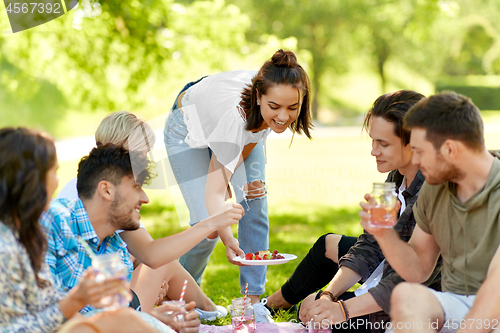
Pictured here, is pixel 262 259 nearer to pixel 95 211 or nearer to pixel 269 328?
pixel 269 328

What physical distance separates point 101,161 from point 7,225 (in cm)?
66

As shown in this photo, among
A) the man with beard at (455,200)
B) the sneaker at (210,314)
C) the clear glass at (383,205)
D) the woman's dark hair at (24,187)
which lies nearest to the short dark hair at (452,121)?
the man with beard at (455,200)

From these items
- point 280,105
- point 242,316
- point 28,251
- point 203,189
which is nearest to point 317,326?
point 242,316

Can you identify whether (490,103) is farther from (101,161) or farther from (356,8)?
(101,161)

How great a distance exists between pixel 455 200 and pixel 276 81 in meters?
1.51

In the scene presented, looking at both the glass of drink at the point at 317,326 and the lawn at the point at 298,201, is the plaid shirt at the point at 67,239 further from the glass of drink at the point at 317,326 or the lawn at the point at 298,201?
the lawn at the point at 298,201

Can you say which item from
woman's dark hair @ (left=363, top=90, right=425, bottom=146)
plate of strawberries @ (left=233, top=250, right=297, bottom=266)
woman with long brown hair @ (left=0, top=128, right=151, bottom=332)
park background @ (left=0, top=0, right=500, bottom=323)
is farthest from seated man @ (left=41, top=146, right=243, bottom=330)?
woman's dark hair @ (left=363, top=90, right=425, bottom=146)

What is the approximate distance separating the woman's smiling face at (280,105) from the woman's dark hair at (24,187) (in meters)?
1.70

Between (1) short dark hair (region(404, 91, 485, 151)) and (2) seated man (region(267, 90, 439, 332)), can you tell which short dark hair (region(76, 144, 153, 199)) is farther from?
(1) short dark hair (region(404, 91, 485, 151))

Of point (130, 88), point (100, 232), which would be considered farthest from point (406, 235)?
point (130, 88)

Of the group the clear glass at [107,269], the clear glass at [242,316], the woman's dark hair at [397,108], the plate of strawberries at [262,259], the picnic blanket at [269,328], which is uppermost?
the woman's dark hair at [397,108]

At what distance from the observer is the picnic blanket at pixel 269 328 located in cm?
347

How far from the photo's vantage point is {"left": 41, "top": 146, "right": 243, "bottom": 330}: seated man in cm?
241

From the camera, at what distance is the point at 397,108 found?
301 cm
